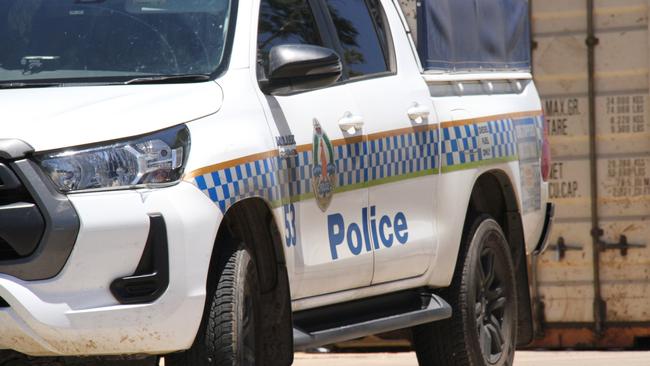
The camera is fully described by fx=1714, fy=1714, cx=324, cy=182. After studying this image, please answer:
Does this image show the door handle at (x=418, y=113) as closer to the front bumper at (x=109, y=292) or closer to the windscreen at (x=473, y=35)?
the windscreen at (x=473, y=35)

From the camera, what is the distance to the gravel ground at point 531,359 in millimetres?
9883

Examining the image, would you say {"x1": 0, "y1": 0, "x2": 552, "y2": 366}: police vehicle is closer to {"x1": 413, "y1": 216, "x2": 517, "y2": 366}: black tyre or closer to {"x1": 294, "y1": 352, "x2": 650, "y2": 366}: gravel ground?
{"x1": 413, "y1": 216, "x2": 517, "y2": 366}: black tyre

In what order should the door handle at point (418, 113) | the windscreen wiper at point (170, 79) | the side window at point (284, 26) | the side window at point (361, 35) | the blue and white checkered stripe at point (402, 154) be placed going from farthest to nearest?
the door handle at point (418, 113), the side window at point (361, 35), the blue and white checkered stripe at point (402, 154), the side window at point (284, 26), the windscreen wiper at point (170, 79)

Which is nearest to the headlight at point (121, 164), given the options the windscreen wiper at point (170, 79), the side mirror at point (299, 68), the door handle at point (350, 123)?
the windscreen wiper at point (170, 79)

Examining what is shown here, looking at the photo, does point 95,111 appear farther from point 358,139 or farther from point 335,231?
point 358,139

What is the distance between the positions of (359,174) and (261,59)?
2.35ft

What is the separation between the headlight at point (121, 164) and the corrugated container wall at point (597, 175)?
6.43 meters

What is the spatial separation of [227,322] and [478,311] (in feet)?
8.44

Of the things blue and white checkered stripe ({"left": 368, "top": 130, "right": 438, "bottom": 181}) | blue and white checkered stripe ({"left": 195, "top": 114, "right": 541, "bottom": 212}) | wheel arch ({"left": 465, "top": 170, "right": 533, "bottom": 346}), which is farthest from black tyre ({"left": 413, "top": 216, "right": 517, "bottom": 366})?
blue and white checkered stripe ({"left": 368, "top": 130, "right": 438, "bottom": 181})

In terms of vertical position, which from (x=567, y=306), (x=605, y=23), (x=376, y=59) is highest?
(x=376, y=59)

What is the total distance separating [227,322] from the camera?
5.42 meters

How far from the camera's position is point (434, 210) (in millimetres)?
7273

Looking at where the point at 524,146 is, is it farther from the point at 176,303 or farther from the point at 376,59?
the point at 176,303

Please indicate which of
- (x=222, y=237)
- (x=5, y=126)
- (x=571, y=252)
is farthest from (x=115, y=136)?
(x=571, y=252)
